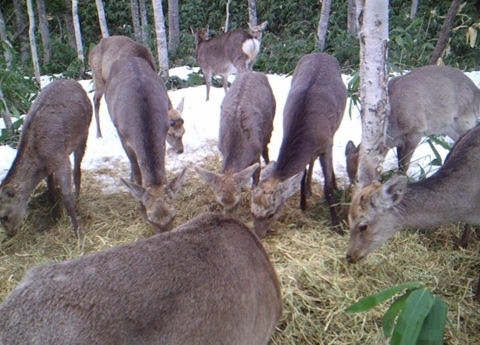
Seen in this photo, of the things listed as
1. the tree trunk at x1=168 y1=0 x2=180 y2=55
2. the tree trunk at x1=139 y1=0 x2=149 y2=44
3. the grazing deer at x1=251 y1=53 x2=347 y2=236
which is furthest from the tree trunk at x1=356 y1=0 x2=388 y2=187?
the tree trunk at x1=139 y1=0 x2=149 y2=44

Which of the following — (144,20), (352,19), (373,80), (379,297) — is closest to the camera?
(379,297)

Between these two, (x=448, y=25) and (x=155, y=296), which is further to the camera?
(x=448, y=25)

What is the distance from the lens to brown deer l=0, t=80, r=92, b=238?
17.6 ft

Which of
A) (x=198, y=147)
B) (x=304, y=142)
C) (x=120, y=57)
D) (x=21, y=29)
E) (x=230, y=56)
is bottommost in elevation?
(x=198, y=147)

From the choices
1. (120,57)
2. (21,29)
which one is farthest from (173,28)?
(120,57)

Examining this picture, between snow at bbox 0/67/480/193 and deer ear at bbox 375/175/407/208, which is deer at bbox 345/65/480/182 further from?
deer ear at bbox 375/175/407/208

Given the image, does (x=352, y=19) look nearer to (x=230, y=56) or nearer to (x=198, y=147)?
(x=230, y=56)

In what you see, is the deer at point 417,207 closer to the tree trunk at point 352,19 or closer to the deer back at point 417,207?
the deer back at point 417,207

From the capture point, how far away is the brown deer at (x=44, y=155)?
536cm

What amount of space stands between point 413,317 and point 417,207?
6.82ft

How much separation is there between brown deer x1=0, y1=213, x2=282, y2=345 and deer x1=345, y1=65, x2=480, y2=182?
4.36 meters

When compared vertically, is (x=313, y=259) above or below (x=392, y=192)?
below

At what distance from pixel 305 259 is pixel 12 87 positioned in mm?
7365

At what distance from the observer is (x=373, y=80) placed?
4.93m
